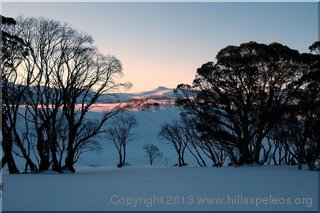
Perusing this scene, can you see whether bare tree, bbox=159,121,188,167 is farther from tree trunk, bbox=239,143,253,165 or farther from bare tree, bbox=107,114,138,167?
tree trunk, bbox=239,143,253,165

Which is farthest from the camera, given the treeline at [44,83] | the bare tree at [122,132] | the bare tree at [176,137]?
the bare tree at [122,132]

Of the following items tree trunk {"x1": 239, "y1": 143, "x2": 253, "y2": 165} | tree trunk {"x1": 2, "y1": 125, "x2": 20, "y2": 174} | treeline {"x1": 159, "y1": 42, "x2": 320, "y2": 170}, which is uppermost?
treeline {"x1": 159, "y1": 42, "x2": 320, "y2": 170}

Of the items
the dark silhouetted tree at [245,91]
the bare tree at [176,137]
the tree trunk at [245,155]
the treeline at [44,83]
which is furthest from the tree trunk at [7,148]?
the bare tree at [176,137]

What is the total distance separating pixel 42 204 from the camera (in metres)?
11.3

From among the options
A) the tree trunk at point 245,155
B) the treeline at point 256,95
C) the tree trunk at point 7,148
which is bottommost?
the tree trunk at point 245,155

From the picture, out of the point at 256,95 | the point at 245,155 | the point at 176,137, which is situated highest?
the point at 256,95

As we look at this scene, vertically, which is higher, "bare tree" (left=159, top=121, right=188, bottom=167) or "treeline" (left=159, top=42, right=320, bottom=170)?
"treeline" (left=159, top=42, right=320, bottom=170)

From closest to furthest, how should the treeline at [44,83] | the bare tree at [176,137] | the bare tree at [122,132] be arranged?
1. the treeline at [44,83]
2. the bare tree at [176,137]
3. the bare tree at [122,132]

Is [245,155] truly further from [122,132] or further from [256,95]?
[122,132]

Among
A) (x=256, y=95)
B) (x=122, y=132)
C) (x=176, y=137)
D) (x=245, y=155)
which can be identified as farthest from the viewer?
(x=122, y=132)

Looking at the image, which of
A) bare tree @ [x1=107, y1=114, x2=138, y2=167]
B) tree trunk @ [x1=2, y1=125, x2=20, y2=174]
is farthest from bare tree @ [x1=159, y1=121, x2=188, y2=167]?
tree trunk @ [x1=2, y1=125, x2=20, y2=174]

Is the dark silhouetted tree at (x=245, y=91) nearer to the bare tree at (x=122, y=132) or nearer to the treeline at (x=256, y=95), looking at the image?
the treeline at (x=256, y=95)

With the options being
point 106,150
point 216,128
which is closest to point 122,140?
point 216,128

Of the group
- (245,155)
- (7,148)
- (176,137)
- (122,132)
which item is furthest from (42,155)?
(122,132)
